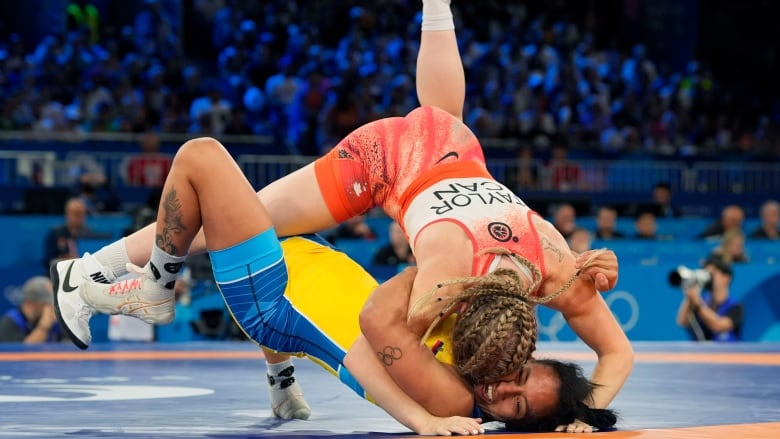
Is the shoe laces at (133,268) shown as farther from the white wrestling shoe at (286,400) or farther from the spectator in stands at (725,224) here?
the spectator in stands at (725,224)

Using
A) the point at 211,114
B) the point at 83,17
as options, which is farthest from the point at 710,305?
the point at 83,17

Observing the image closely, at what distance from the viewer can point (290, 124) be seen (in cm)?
1201

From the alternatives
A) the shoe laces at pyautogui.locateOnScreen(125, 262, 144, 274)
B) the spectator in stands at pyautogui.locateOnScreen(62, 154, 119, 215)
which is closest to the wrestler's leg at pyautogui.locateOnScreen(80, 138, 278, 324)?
the shoe laces at pyautogui.locateOnScreen(125, 262, 144, 274)

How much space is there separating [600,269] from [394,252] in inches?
183

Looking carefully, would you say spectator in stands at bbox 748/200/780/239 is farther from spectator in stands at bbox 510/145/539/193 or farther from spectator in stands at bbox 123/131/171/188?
spectator in stands at bbox 123/131/171/188

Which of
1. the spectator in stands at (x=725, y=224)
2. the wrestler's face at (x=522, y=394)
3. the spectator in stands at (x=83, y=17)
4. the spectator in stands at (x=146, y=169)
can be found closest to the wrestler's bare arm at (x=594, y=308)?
the wrestler's face at (x=522, y=394)

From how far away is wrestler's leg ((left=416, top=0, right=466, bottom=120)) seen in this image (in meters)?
4.05

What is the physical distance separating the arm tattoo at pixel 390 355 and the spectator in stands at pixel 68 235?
198 inches

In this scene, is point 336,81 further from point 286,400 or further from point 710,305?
point 286,400

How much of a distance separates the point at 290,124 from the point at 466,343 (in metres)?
9.25

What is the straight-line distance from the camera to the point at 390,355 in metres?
2.97

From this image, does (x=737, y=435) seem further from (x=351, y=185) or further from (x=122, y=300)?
(x=122, y=300)

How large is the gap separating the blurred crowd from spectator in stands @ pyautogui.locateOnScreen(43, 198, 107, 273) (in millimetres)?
3074

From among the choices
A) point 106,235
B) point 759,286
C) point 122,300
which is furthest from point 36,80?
point 122,300
